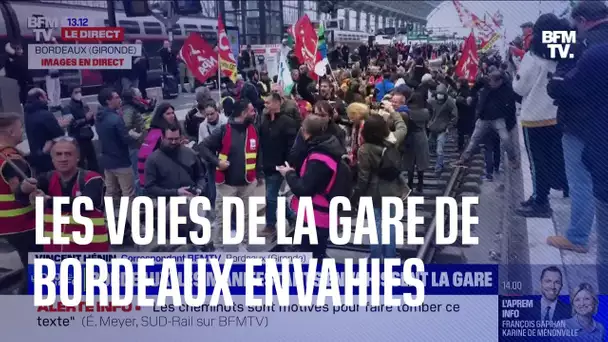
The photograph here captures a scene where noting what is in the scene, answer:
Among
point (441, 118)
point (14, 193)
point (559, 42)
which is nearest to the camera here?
A: point (559, 42)

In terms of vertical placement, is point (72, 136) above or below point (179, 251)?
above

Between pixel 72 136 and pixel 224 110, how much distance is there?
2.88 feet

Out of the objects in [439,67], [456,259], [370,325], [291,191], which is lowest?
[370,325]

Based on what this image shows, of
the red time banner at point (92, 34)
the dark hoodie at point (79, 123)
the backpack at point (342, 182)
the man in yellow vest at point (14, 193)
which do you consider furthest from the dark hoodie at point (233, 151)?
the man in yellow vest at point (14, 193)

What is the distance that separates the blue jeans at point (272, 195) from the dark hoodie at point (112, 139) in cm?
70

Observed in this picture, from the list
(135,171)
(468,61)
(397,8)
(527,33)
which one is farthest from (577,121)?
(135,171)

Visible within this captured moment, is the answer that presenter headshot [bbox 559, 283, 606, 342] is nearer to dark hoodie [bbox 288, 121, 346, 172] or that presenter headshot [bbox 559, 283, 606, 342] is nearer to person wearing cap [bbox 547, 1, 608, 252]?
person wearing cap [bbox 547, 1, 608, 252]

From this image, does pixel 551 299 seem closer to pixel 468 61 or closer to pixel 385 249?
pixel 385 249

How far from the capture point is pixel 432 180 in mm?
3283

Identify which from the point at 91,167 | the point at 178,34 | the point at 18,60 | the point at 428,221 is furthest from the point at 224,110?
the point at 428,221

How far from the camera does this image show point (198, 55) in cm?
350

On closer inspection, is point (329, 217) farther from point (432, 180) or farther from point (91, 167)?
point (91, 167)

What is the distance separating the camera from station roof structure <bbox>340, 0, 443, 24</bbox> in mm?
3383

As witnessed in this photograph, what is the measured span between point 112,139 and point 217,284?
88cm
